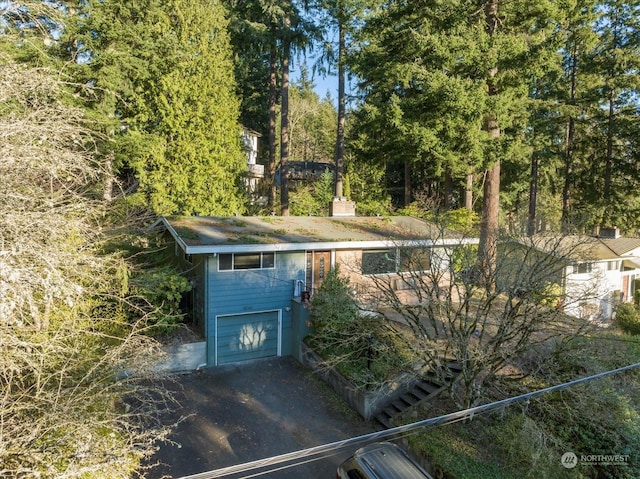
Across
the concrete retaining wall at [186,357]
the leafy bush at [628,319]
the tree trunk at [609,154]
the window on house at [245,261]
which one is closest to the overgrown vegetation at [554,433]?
the leafy bush at [628,319]

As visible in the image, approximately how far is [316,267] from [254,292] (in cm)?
241

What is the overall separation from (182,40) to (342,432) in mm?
17529

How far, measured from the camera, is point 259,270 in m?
12.4

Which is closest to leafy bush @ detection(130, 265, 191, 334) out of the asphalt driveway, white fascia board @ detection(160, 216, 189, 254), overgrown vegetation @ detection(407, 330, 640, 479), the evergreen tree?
white fascia board @ detection(160, 216, 189, 254)

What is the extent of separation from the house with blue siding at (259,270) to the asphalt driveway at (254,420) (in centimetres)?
88

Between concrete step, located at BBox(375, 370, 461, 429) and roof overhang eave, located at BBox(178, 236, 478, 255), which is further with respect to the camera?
roof overhang eave, located at BBox(178, 236, 478, 255)

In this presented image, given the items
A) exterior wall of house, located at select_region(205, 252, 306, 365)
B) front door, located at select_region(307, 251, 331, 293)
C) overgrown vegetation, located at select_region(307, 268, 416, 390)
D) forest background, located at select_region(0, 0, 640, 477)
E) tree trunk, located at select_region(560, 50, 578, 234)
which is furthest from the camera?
tree trunk, located at select_region(560, 50, 578, 234)

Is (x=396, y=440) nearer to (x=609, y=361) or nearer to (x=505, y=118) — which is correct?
(x=609, y=361)

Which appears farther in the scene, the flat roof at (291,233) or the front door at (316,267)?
the front door at (316,267)

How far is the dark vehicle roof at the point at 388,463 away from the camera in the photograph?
5.76 m

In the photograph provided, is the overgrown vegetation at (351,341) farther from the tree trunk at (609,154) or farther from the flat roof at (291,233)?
the tree trunk at (609,154)

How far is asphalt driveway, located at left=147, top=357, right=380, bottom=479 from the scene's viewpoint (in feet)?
26.0

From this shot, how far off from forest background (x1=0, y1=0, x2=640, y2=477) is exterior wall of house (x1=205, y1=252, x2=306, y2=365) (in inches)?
40.6

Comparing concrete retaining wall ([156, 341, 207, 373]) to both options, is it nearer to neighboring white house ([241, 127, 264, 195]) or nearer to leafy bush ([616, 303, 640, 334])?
leafy bush ([616, 303, 640, 334])
